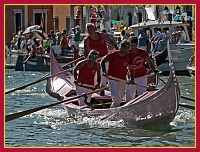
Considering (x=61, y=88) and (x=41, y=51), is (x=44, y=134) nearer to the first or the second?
(x=61, y=88)

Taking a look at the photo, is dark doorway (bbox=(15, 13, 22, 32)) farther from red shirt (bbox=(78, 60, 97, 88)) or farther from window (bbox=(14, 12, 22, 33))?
red shirt (bbox=(78, 60, 97, 88))

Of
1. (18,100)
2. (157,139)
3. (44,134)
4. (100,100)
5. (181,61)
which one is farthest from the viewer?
(181,61)

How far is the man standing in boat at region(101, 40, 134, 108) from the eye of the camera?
34.8 ft

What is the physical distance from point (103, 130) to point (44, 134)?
38.4 inches

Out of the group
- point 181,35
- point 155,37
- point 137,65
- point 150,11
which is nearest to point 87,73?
point 137,65

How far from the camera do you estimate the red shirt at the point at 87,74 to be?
11.1m

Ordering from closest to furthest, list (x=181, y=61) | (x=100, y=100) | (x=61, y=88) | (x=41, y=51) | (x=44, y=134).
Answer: (x=44, y=134), (x=100, y=100), (x=61, y=88), (x=181, y=61), (x=41, y=51)

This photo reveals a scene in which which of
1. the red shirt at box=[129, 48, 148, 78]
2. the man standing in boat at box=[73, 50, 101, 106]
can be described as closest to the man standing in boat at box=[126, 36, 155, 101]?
the red shirt at box=[129, 48, 148, 78]

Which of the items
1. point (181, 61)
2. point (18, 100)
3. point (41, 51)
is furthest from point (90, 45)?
point (41, 51)

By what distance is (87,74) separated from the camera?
11.2 m

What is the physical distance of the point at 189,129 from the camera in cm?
1055

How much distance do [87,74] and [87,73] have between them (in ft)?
0.10

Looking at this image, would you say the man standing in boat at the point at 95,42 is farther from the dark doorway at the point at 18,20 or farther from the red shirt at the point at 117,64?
the dark doorway at the point at 18,20

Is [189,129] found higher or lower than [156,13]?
lower
